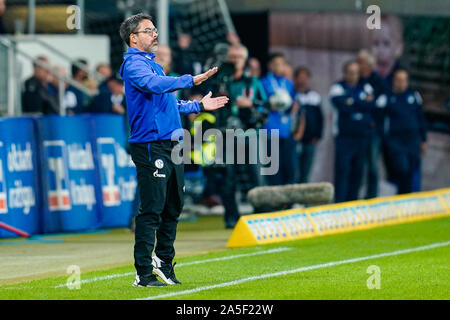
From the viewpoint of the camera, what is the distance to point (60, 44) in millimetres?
23250

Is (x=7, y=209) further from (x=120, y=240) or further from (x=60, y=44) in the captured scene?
(x=60, y=44)

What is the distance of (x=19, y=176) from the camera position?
623 inches

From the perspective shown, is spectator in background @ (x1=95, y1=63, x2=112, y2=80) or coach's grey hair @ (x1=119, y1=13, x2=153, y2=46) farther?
spectator in background @ (x1=95, y1=63, x2=112, y2=80)

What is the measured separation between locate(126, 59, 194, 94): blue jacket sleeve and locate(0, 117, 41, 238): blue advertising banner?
238 inches

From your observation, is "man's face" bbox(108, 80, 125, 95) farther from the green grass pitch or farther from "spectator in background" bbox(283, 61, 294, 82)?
the green grass pitch

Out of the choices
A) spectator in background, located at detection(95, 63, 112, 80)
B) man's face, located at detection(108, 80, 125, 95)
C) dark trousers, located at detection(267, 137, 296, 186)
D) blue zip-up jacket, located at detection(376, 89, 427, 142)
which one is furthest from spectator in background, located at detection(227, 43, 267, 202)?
spectator in background, located at detection(95, 63, 112, 80)

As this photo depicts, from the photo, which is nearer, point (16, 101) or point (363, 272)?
point (363, 272)

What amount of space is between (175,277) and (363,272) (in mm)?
1808

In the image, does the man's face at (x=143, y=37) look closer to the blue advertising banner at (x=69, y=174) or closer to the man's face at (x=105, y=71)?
the blue advertising banner at (x=69, y=174)

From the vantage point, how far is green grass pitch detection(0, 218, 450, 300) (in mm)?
9875

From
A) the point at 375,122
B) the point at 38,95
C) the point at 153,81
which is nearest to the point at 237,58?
the point at 38,95

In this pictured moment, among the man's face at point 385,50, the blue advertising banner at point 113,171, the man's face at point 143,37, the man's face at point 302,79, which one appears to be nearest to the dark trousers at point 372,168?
the man's face at point 302,79
